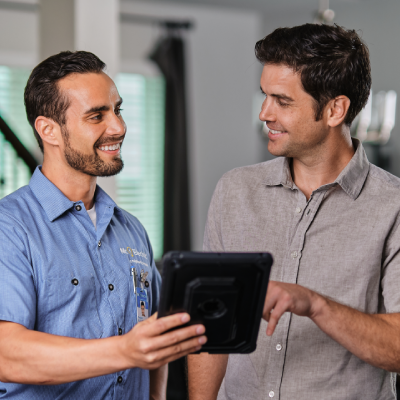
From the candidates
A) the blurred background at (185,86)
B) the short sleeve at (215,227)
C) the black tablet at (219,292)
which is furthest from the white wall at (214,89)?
the black tablet at (219,292)

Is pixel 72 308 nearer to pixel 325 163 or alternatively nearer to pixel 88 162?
pixel 88 162

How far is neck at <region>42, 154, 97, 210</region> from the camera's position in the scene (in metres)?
1.36

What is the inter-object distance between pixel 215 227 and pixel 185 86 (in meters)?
3.68

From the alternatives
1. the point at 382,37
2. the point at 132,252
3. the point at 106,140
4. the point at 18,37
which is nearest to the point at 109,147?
the point at 106,140

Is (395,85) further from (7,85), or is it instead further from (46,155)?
(46,155)

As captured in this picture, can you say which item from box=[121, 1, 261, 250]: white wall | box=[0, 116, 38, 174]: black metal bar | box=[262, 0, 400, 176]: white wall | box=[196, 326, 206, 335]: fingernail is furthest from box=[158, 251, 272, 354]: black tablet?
box=[121, 1, 261, 250]: white wall

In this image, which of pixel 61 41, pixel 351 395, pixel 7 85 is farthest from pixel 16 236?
pixel 7 85

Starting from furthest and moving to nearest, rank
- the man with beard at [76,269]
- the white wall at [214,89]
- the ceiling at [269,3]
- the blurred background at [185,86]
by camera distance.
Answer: the white wall at [214,89]
the ceiling at [269,3]
the blurred background at [185,86]
the man with beard at [76,269]

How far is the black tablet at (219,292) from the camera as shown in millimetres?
836

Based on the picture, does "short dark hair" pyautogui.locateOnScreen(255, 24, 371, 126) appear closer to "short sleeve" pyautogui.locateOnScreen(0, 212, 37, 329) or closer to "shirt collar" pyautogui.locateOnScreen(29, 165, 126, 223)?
"shirt collar" pyautogui.locateOnScreen(29, 165, 126, 223)

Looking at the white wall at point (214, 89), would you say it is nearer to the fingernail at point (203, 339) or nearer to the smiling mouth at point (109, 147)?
the smiling mouth at point (109, 147)

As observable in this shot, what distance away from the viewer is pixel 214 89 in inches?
201

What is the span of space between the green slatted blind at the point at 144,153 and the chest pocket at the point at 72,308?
372 cm

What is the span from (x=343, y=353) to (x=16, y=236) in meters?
0.82
